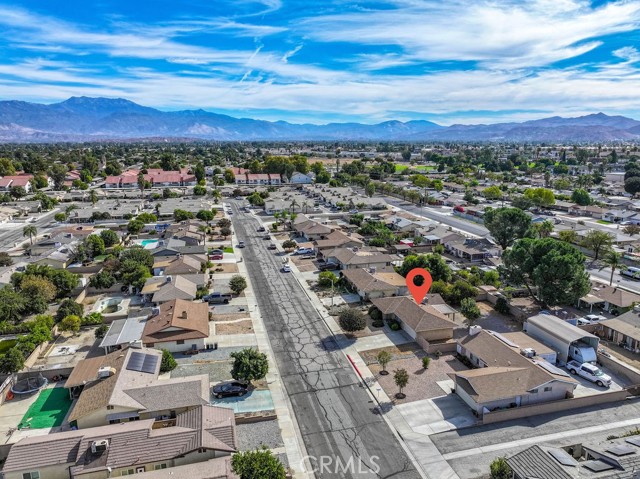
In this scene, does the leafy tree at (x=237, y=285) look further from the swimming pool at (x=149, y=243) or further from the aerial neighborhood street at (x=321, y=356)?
the swimming pool at (x=149, y=243)

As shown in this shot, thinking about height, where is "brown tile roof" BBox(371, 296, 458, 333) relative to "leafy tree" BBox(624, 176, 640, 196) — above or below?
below

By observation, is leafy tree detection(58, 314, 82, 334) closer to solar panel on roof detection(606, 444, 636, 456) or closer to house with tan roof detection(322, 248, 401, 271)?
house with tan roof detection(322, 248, 401, 271)

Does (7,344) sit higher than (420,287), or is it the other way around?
(420,287)

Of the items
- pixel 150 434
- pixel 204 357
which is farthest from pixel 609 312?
pixel 150 434

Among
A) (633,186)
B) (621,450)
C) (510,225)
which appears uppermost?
(633,186)

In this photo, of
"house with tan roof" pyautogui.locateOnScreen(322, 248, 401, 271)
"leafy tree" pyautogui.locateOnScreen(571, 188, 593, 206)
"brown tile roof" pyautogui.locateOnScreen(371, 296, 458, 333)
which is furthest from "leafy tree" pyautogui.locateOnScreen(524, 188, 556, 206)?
"brown tile roof" pyautogui.locateOnScreen(371, 296, 458, 333)

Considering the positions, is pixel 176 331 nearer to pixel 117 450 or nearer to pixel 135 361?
pixel 135 361

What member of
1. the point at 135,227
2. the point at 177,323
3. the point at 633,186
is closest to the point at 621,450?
the point at 177,323
